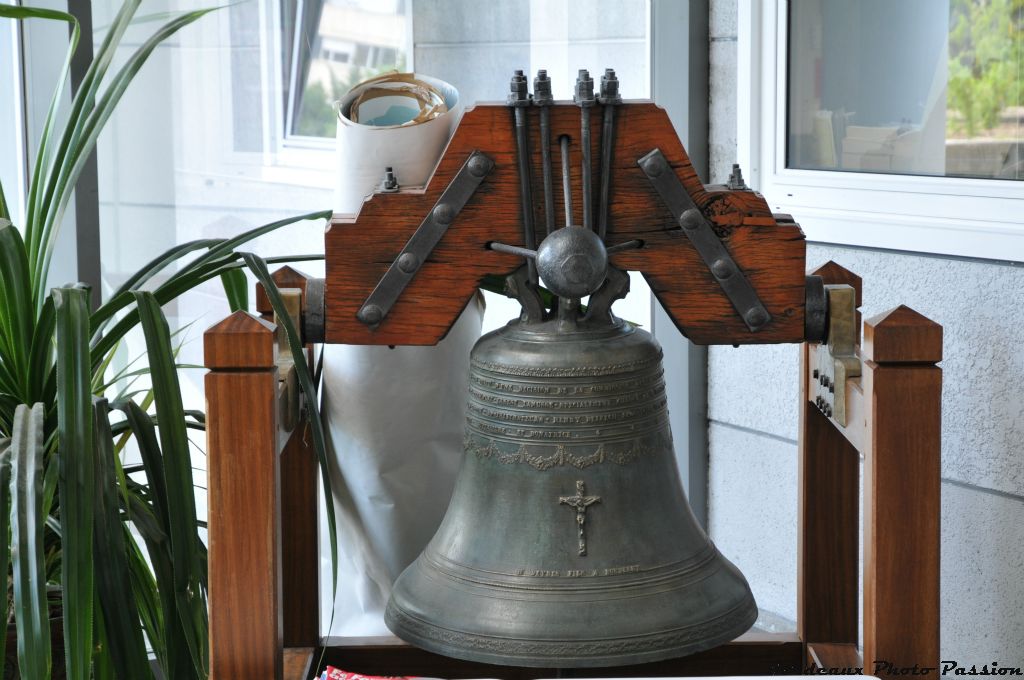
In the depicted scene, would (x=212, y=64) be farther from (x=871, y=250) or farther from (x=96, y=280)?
(x=871, y=250)

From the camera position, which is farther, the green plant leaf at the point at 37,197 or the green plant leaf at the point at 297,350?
the green plant leaf at the point at 37,197

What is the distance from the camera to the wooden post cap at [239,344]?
4.15 feet

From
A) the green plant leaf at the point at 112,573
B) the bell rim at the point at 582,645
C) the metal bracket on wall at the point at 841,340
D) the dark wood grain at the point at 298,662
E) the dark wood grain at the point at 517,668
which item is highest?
the metal bracket on wall at the point at 841,340

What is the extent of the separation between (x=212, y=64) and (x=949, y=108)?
4.03ft

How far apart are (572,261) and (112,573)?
0.60m

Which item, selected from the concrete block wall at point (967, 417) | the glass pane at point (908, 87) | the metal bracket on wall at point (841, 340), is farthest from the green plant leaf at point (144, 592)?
the glass pane at point (908, 87)

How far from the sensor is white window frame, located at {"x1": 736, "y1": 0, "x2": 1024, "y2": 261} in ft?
5.61

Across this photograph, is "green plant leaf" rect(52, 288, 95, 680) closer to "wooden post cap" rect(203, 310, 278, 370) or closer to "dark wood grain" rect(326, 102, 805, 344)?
"wooden post cap" rect(203, 310, 278, 370)

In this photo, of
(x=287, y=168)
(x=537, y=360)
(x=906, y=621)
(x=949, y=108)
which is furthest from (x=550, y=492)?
(x=287, y=168)

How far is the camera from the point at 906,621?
132 centimetres

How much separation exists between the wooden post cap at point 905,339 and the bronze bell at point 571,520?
0.25 metres

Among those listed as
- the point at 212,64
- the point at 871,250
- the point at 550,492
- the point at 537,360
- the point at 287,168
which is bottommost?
the point at 550,492

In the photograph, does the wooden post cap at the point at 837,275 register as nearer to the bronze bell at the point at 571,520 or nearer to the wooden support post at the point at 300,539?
the bronze bell at the point at 571,520

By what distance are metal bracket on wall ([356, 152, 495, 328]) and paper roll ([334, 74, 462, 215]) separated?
22 centimetres
